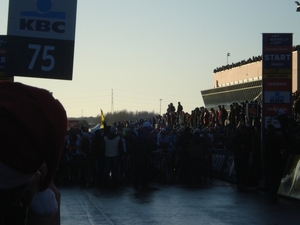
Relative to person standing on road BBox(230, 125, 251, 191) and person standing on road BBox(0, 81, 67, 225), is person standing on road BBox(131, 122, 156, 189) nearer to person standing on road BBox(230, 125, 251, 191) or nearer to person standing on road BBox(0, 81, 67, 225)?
person standing on road BBox(230, 125, 251, 191)

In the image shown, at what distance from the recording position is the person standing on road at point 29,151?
1.79 metres

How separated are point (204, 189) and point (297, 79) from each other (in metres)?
24.9

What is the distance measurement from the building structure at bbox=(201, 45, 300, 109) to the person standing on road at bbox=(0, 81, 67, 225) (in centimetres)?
3954

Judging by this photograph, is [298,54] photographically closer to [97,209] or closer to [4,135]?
[97,209]

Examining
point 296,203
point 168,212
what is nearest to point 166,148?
point 296,203

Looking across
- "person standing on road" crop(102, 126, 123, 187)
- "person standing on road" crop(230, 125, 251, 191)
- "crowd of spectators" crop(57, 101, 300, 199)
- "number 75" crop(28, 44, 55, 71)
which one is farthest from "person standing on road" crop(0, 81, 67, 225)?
"person standing on road" crop(102, 126, 123, 187)

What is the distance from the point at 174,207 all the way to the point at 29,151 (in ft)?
40.9

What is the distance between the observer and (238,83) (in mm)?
54438

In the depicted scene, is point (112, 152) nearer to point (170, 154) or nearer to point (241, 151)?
point (241, 151)

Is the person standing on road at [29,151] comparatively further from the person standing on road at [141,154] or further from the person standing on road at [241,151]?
the person standing on road at [141,154]

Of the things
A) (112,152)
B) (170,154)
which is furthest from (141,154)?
(170,154)

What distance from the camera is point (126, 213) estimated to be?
507 inches

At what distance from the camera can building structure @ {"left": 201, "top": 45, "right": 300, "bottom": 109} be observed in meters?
47.3

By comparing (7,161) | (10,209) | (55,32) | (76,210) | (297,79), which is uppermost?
(297,79)
